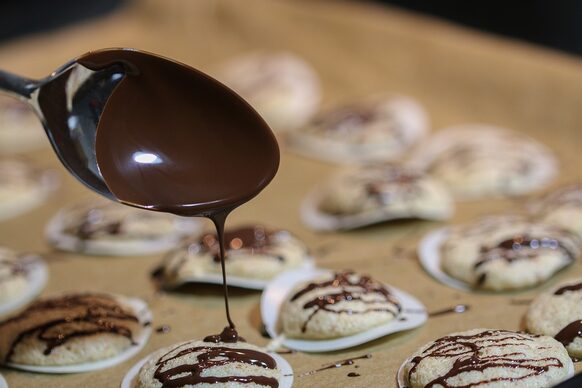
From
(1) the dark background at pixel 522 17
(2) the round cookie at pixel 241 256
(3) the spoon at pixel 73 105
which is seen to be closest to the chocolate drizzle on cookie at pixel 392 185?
(2) the round cookie at pixel 241 256

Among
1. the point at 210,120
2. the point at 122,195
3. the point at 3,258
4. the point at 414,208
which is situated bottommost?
the point at 3,258

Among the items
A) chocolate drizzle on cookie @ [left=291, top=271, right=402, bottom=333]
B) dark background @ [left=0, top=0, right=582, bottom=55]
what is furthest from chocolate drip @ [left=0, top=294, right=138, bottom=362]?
dark background @ [left=0, top=0, right=582, bottom=55]

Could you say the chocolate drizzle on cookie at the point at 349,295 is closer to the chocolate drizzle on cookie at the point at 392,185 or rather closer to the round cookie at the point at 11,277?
the chocolate drizzle on cookie at the point at 392,185

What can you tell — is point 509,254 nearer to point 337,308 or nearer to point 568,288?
point 568,288

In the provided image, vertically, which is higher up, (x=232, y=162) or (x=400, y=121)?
(x=232, y=162)

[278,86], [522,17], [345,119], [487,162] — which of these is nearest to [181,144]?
[487,162]

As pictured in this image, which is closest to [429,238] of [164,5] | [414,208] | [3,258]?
[414,208]

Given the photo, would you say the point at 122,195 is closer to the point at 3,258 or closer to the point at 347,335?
the point at 347,335
